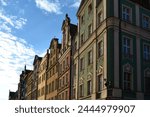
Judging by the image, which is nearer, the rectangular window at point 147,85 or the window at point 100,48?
the rectangular window at point 147,85

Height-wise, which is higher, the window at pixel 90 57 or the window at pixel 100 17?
the window at pixel 100 17

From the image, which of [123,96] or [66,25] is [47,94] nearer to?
[66,25]

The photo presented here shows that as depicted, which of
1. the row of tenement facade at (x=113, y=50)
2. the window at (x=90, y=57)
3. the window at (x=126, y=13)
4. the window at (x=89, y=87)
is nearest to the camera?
the row of tenement facade at (x=113, y=50)

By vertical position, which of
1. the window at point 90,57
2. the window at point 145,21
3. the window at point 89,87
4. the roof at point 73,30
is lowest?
the window at point 89,87

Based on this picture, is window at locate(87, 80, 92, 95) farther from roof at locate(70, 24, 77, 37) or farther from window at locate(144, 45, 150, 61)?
roof at locate(70, 24, 77, 37)

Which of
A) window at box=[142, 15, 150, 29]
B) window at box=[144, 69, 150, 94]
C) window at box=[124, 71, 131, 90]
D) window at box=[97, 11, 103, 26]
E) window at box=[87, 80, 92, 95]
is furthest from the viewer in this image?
window at box=[87, 80, 92, 95]

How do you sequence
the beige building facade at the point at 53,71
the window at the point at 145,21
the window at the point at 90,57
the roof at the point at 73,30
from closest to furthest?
the window at the point at 145,21, the window at the point at 90,57, the roof at the point at 73,30, the beige building facade at the point at 53,71

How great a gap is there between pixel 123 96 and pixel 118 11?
26.5 ft

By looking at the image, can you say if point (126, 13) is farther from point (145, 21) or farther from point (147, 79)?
point (147, 79)

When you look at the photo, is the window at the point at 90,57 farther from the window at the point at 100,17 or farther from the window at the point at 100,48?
the window at the point at 100,17

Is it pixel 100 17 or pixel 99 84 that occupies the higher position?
pixel 100 17

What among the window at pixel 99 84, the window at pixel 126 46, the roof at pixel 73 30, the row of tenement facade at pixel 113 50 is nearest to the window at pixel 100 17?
the row of tenement facade at pixel 113 50

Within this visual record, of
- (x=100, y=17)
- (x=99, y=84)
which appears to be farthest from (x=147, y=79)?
(x=100, y=17)

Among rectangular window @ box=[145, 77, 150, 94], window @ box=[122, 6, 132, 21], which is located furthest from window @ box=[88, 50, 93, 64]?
rectangular window @ box=[145, 77, 150, 94]
